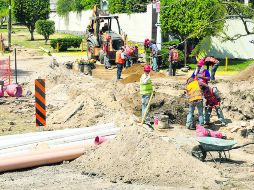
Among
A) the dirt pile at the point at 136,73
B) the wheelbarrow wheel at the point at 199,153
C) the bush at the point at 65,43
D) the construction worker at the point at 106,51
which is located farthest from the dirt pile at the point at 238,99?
the bush at the point at 65,43

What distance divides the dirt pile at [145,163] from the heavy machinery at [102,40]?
17.3 m

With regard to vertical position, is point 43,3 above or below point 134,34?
above

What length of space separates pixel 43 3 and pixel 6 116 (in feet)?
133

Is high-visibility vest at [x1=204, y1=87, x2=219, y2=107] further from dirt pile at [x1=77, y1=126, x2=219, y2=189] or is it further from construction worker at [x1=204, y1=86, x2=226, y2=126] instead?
dirt pile at [x1=77, y1=126, x2=219, y2=189]

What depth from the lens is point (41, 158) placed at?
32.3 feet

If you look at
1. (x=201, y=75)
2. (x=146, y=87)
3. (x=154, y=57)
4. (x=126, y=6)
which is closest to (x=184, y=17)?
(x=154, y=57)

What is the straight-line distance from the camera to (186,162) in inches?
370

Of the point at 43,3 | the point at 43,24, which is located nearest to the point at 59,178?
the point at 43,24

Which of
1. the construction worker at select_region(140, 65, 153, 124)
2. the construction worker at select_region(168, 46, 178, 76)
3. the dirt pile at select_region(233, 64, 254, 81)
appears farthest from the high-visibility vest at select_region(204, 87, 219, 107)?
the construction worker at select_region(168, 46, 178, 76)

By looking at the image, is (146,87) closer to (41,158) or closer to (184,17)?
(41,158)

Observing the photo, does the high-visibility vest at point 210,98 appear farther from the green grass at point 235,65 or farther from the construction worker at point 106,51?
the green grass at point 235,65

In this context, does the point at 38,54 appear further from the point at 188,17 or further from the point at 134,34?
the point at 188,17

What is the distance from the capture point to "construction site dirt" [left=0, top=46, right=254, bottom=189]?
9031 millimetres

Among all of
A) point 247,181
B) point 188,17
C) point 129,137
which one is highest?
point 188,17
